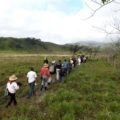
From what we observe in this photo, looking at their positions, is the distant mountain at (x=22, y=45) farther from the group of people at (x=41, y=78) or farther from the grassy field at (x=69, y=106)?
the grassy field at (x=69, y=106)

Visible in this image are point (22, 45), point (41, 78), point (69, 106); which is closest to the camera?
point (69, 106)

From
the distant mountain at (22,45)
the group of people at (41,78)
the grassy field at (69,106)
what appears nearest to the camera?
the grassy field at (69,106)

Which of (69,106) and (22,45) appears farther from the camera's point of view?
(22,45)

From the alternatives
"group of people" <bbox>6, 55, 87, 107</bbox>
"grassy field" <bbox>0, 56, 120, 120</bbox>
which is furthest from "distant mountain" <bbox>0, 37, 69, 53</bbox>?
"grassy field" <bbox>0, 56, 120, 120</bbox>

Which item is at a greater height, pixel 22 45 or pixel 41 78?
pixel 41 78

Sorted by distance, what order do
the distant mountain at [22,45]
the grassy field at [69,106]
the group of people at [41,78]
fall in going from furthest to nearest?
the distant mountain at [22,45]
the group of people at [41,78]
the grassy field at [69,106]

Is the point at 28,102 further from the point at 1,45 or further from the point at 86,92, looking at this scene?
the point at 1,45

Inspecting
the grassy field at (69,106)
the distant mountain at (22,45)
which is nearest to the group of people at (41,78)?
the grassy field at (69,106)

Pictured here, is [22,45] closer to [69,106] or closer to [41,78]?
[41,78]

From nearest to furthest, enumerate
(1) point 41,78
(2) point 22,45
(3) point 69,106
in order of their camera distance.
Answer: (3) point 69,106 → (1) point 41,78 → (2) point 22,45

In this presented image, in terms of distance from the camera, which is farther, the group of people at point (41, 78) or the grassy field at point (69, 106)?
the group of people at point (41, 78)

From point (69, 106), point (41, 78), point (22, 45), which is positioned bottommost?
point (22, 45)

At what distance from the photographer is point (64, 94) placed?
2127 centimetres

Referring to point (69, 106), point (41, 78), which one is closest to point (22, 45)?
point (41, 78)
